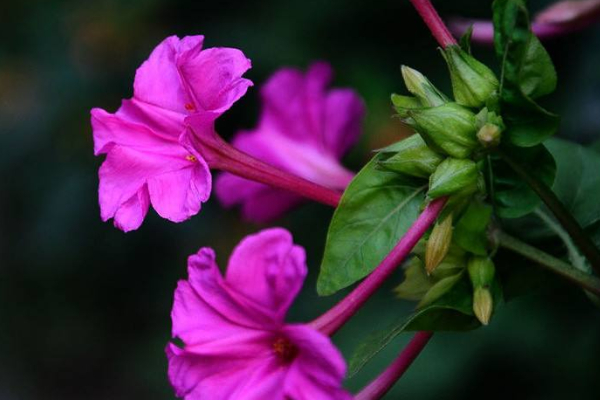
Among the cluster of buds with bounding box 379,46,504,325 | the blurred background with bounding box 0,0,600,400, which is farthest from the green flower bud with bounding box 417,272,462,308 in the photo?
the blurred background with bounding box 0,0,600,400

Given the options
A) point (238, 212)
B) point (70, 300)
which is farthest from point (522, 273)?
point (70, 300)

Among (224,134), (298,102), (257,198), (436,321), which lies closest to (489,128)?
(436,321)

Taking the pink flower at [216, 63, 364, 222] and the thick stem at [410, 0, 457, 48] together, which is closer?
the thick stem at [410, 0, 457, 48]

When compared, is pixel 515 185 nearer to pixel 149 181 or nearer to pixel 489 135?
pixel 489 135

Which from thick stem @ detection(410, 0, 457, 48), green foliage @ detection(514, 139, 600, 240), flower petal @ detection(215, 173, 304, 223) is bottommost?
flower petal @ detection(215, 173, 304, 223)

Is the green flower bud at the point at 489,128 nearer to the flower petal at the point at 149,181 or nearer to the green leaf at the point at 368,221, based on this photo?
the green leaf at the point at 368,221

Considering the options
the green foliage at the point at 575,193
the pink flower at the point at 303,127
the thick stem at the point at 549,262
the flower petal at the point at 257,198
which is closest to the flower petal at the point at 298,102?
the pink flower at the point at 303,127

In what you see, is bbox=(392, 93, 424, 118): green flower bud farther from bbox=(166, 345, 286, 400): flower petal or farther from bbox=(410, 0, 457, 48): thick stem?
bbox=(166, 345, 286, 400): flower petal
